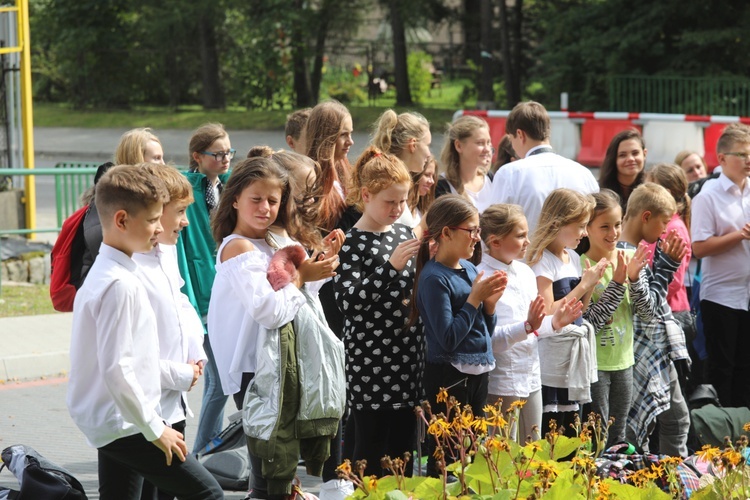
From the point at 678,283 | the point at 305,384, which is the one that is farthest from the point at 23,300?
the point at 305,384

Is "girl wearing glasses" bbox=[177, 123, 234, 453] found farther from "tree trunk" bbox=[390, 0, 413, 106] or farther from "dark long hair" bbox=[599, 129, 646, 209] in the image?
"tree trunk" bbox=[390, 0, 413, 106]

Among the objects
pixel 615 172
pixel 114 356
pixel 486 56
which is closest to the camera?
pixel 114 356

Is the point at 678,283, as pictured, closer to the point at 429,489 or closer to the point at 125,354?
the point at 429,489

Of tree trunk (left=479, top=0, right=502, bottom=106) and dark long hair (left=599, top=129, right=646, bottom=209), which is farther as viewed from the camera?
tree trunk (left=479, top=0, right=502, bottom=106)

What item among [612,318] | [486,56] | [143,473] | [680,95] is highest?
[486,56]

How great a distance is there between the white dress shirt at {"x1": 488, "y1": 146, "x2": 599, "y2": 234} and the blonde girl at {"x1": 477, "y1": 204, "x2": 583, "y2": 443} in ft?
3.66

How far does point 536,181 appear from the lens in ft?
20.7

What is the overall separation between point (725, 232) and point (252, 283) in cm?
366

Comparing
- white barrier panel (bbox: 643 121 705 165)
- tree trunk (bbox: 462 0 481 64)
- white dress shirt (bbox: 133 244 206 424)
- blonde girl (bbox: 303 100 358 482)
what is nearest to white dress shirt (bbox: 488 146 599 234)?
blonde girl (bbox: 303 100 358 482)

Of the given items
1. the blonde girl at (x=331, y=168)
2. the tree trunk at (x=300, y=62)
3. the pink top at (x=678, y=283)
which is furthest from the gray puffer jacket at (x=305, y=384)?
the tree trunk at (x=300, y=62)

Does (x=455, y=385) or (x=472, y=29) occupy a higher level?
(x=472, y=29)

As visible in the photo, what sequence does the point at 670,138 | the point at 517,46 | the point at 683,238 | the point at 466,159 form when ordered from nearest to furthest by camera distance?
the point at 683,238
the point at 466,159
the point at 670,138
the point at 517,46

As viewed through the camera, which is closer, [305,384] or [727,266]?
[305,384]

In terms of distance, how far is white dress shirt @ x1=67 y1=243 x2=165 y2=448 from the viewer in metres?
3.63
